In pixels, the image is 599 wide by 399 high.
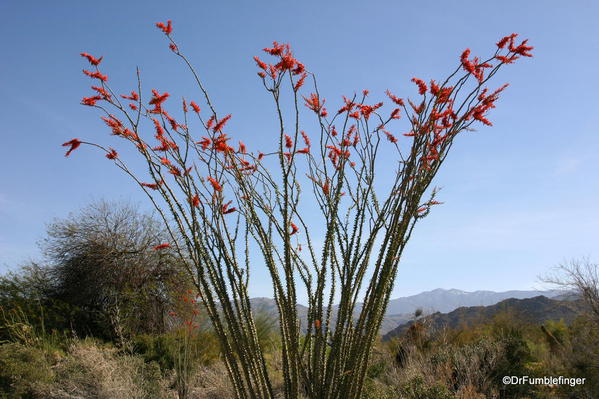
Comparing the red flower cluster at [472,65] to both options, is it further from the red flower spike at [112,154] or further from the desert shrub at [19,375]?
the desert shrub at [19,375]

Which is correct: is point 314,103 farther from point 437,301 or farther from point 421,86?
point 437,301

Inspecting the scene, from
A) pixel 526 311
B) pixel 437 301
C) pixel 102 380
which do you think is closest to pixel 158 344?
pixel 102 380

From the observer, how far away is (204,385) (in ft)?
18.9

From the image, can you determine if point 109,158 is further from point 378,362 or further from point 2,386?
point 378,362

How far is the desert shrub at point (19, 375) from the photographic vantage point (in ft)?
15.8

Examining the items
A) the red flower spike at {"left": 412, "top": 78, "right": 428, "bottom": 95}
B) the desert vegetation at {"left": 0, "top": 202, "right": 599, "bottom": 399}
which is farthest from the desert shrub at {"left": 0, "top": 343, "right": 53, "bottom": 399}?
the red flower spike at {"left": 412, "top": 78, "right": 428, "bottom": 95}

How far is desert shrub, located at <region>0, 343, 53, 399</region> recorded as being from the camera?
15.8 ft

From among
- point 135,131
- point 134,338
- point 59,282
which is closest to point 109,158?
point 135,131

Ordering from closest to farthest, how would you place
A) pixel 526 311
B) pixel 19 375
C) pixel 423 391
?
pixel 423 391, pixel 19 375, pixel 526 311

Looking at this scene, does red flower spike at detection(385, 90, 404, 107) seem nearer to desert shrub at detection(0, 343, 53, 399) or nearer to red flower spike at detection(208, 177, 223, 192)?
red flower spike at detection(208, 177, 223, 192)

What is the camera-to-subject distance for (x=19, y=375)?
193 inches

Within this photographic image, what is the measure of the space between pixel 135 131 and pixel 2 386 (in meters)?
4.23

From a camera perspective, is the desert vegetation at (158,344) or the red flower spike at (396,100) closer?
the red flower spike at (396,100)

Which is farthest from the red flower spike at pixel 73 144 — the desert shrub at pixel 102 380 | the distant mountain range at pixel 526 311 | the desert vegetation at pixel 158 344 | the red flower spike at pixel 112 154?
the distant mountain range at pixel 526 311
